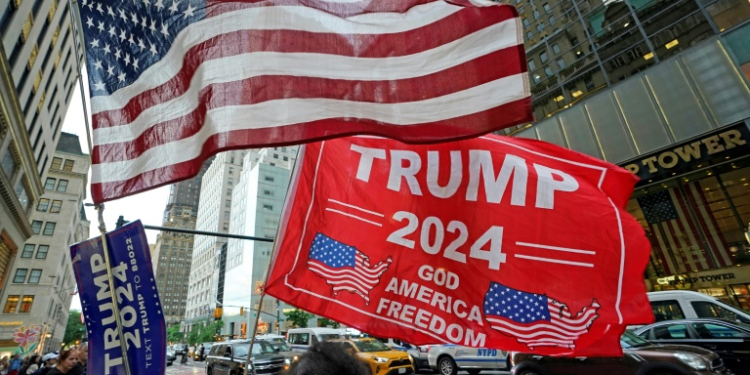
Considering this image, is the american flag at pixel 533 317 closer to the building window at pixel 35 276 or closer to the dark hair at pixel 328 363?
the dark hair at pixel 328 363

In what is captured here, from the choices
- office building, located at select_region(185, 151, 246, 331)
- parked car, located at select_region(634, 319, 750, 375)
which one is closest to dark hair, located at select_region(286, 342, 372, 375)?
parked car, located at select_region(634, 319, 750, 375)

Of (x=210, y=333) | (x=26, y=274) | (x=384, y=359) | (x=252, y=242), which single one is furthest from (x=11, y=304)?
(x=384, y=359)

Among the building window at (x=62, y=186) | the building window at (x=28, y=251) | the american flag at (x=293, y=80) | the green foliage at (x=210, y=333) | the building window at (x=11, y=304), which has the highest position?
the building window at (x=62, y=186)

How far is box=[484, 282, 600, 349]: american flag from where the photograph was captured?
8.59 ft

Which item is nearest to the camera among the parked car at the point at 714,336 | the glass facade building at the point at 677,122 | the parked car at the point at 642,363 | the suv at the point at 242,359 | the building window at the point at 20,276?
the parked car at the point at 642,363

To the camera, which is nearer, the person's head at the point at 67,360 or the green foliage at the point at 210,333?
the person's head at the point at 67,360

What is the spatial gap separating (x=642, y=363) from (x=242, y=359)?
12381mm

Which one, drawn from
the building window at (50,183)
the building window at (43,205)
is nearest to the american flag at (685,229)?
the building window at (43,205)

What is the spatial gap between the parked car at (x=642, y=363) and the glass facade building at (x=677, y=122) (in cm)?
1193

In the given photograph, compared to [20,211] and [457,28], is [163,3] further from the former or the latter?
[20,211]

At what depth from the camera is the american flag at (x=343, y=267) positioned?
2953 millimetres

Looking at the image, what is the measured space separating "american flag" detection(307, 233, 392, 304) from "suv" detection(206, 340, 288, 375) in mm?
12003

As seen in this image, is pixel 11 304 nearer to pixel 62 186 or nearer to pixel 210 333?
pixel 62 186

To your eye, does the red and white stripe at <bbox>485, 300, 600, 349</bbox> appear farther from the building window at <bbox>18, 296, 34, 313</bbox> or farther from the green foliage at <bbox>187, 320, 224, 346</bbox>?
the green foliage at <bbox>187, 320, 224, 346</bbox>
